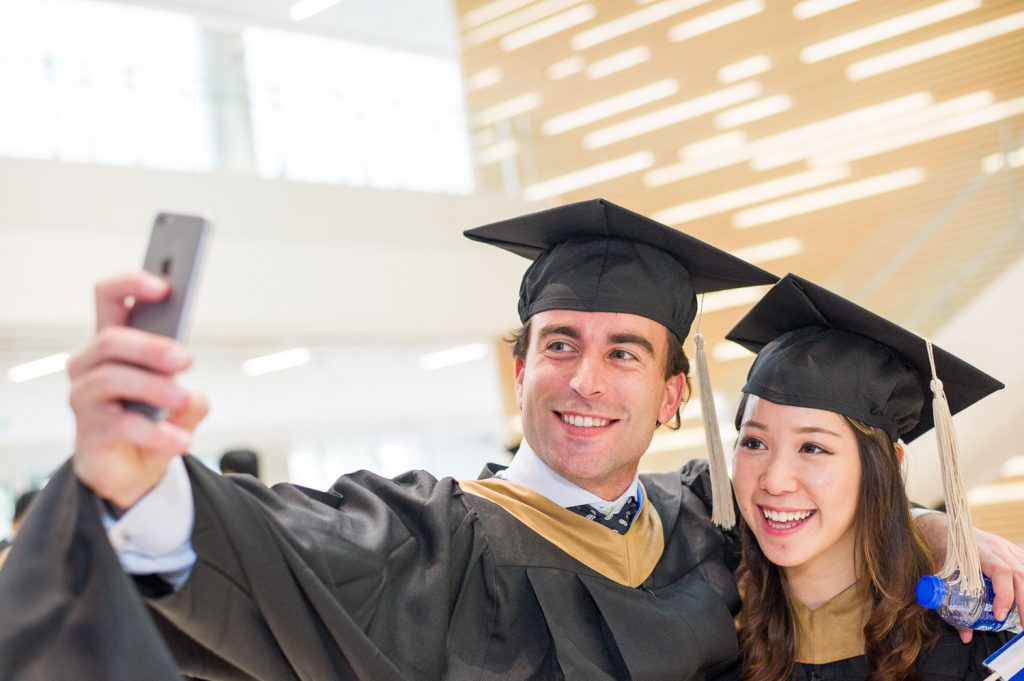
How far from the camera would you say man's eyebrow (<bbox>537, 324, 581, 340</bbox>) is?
2348 millimetres

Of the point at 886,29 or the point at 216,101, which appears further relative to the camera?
the point at 216,101

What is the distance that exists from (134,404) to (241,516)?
0.38 m

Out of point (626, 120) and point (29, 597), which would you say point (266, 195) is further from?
point (29, 597)

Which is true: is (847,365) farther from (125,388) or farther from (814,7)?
(814,7)

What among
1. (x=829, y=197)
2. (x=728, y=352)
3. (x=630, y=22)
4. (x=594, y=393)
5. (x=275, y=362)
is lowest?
(x=728, y=352)

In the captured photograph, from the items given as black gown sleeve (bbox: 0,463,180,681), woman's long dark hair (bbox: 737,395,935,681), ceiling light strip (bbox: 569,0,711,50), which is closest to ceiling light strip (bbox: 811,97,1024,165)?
ceiling light strip (bbox: 569,0,711,50)

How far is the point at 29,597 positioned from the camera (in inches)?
54.7

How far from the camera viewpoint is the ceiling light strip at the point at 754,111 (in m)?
8.37

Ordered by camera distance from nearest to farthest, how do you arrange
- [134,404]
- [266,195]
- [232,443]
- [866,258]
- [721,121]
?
[134,404]
[866,258]
[266,195]
[721,121]
[232,443]

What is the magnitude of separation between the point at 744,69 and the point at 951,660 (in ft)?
23.1

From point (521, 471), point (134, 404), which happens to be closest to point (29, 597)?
point (134, 404)

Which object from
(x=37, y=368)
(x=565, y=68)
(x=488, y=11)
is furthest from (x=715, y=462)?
(x=37, y=368)

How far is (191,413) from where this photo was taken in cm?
136

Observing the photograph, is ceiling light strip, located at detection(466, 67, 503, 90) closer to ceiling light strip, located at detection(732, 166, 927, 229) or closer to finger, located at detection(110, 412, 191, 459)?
ceiling light strip, located at detection(732, 166, 927, 229)
